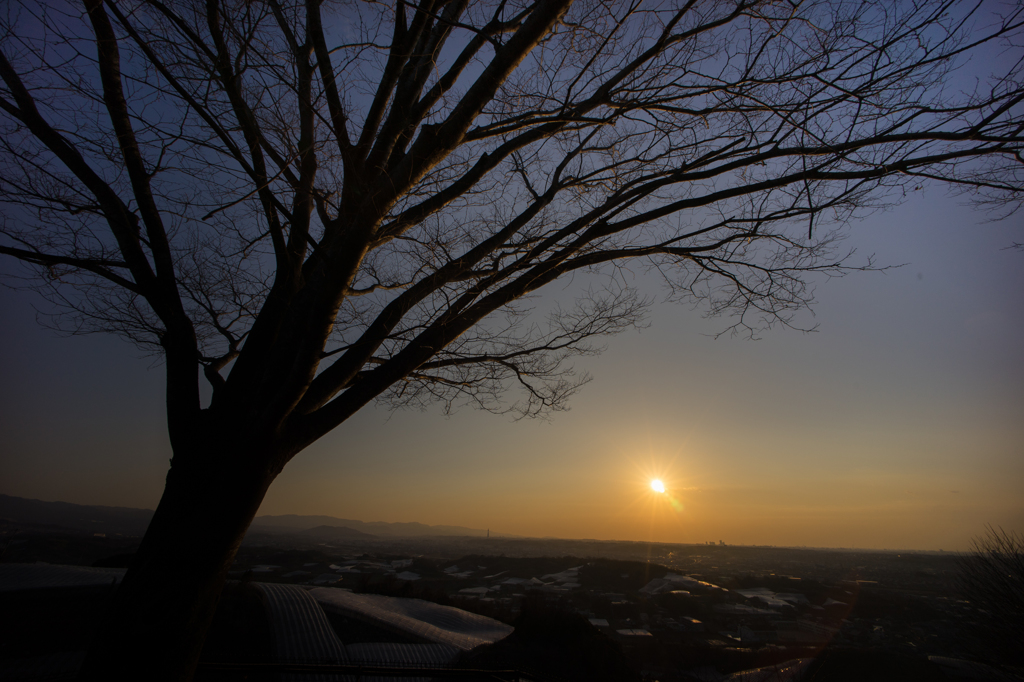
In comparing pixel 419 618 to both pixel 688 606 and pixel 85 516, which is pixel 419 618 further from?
pixel 85 516

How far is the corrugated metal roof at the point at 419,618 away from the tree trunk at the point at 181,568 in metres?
14.4

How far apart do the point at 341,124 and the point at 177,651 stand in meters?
3.15

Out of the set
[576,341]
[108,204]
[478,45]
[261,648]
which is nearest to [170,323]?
[108,204]

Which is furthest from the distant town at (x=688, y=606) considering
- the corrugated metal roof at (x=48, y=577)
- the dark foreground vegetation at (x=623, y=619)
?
the corrugated metal roof at (x=48, y=577)

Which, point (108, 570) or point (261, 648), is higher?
point (108, 570)

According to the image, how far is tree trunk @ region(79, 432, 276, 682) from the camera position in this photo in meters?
1.94

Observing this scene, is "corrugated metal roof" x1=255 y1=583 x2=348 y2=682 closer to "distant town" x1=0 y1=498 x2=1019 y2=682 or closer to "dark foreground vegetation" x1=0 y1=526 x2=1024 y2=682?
"dark foreground vegetation" x1=0 y1=526 x2=1024 y2=682

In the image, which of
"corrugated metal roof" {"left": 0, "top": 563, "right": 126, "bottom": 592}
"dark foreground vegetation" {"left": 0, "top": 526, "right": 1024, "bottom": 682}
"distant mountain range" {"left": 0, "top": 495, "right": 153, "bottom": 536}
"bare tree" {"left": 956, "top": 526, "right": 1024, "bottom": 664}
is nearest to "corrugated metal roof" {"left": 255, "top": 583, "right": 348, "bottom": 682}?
"dark foreground vegetation" {"left": 0, "top": 526, "right": 1024, "bottom": 682}

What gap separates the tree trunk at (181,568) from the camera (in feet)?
6.35

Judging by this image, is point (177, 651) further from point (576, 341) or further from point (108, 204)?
point (576, 341)

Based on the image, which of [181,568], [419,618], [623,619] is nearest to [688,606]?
[623,619]

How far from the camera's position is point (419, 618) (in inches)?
679

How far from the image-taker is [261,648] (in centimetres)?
1270

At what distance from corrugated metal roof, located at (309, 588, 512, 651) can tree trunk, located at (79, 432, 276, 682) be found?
14.4 meters
